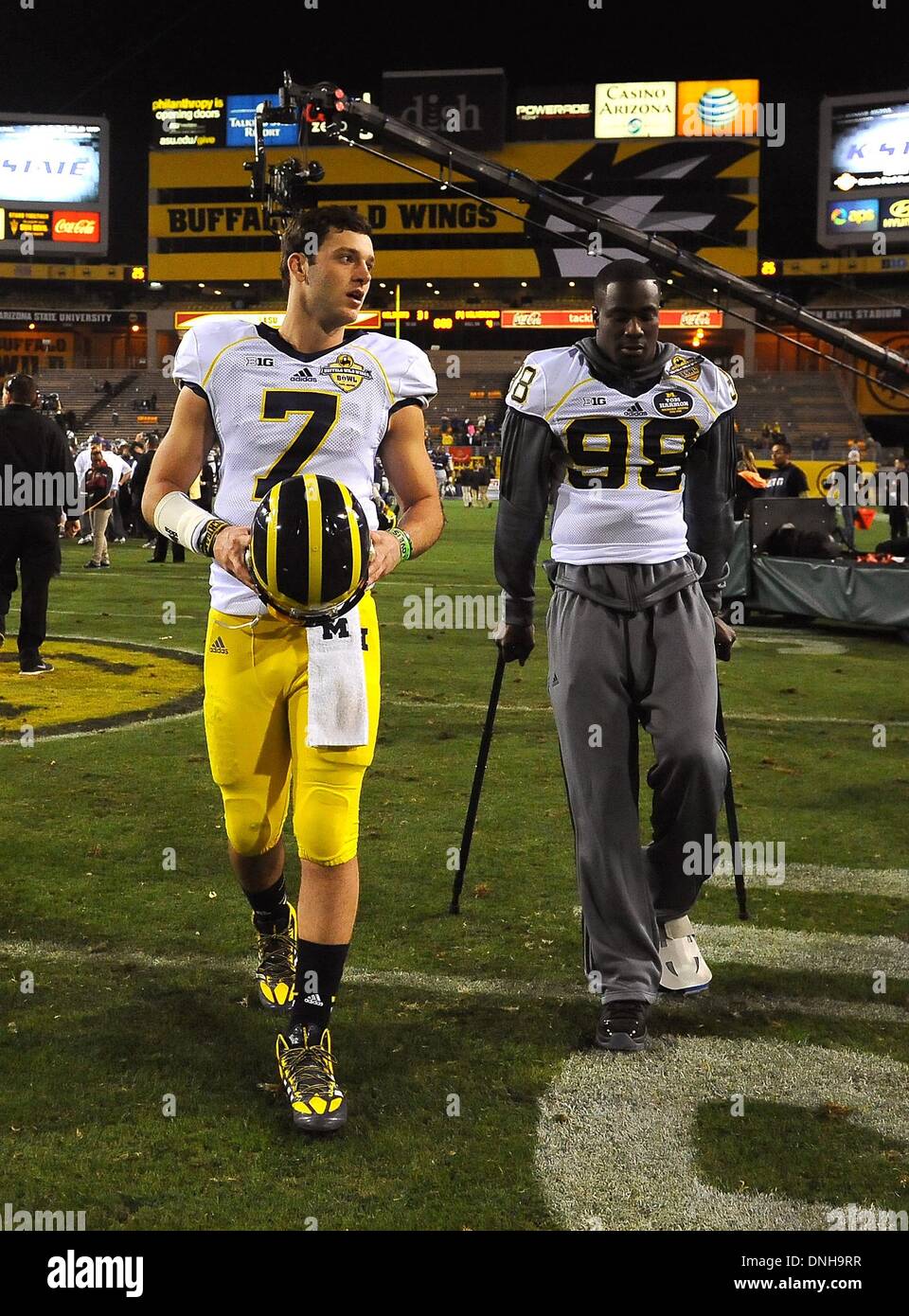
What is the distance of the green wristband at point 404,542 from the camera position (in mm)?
3342

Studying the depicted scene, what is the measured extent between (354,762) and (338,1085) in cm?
80

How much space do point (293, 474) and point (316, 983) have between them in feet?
4.08

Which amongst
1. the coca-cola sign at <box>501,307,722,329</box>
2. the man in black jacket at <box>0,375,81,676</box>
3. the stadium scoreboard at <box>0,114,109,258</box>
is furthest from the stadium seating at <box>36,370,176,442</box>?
the man in black jacket at <box>0,375,81,676</box>

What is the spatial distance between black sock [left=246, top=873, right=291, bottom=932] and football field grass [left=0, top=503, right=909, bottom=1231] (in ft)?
0.81

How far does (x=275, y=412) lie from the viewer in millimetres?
3391

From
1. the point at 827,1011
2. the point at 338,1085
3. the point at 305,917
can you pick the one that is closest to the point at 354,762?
the point at 305,917

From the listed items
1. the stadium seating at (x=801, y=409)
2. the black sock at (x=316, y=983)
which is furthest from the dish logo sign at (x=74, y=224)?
the black sock at (x=316, y=983)

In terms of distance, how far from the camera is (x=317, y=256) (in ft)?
11.3

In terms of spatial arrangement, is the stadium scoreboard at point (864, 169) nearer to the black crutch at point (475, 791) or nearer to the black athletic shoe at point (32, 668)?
the black athletic shoe at point (32, 668)

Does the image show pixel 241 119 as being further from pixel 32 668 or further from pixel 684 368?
pixel 684 368

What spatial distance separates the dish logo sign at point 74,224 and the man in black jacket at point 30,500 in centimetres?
6866

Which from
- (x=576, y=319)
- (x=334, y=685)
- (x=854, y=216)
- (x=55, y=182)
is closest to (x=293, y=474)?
(x=334, y=685)
